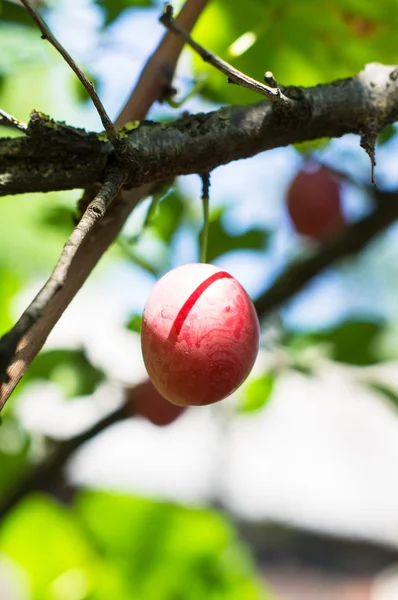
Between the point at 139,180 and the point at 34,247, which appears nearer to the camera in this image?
the point at 139,180

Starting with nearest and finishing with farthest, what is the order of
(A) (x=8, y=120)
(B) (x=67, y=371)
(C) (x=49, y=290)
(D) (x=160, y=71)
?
(C) (x=49, y=290)
(A) (x=8, y=120)
(D) (x=160, y=71)
(B) (x=67, y=371)

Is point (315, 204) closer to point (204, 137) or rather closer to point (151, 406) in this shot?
point (151, 406)

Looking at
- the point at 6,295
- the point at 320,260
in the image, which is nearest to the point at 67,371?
the point at 6,295

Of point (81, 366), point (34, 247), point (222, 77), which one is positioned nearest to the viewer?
point (222, 77)

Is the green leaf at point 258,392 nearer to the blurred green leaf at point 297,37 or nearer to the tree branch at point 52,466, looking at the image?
the tree branch at point 52,466

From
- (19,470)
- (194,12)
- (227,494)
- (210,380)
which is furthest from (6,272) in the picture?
(227,494)

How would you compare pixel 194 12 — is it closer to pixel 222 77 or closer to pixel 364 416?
pixel 222 77

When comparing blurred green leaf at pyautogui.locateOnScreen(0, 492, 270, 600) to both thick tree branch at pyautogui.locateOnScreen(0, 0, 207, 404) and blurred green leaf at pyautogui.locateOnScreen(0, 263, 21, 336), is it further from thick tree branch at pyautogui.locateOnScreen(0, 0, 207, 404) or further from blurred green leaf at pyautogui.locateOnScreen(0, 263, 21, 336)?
thick tree branch at pyautogui.locateOnScreen(0, 0, 207, 404)
